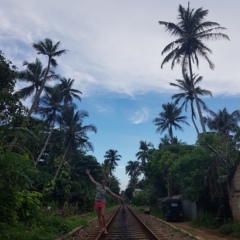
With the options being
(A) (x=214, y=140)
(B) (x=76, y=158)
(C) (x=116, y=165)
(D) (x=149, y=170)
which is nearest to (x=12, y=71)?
(A) (x=214, y=140)

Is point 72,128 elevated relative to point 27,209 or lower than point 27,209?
elevated

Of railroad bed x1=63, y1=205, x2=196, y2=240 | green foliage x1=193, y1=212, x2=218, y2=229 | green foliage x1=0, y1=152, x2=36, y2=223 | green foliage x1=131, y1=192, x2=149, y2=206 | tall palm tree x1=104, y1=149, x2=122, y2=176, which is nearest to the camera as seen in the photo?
green foliage x1=0, y1=152, x2=36, y2=223

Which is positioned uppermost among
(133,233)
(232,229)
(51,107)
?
(51,107)

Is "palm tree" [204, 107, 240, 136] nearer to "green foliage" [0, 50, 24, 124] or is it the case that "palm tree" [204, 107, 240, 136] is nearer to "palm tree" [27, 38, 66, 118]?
"palm tree" [27, 38, 66, 118]

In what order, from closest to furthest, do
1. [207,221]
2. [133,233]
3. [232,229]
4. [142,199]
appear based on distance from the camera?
1. [133,233]
2. [232,229]
3. [207,221]
4. [142,199]

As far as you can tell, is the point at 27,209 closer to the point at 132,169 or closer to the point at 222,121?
the point at 222,121

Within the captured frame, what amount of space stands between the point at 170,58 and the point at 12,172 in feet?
79.6

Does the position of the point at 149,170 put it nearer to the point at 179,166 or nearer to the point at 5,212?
the point at 179,166

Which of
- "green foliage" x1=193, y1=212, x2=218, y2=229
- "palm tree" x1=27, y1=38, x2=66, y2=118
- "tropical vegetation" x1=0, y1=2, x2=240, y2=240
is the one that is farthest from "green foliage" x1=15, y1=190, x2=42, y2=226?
"palm tree" x1=27, y1=38, x2=66, y2=118

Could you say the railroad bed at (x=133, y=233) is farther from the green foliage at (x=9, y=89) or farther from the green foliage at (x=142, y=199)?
the green foliage at (x=142, y=199)

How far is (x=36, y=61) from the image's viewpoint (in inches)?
1459

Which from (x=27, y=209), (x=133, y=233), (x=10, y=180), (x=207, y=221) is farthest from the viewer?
(x=207, y=221)

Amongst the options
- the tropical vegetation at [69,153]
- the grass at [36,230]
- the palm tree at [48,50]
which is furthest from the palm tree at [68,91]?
the grass at [36,230]

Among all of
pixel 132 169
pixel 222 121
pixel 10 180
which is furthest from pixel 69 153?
pixel 132 169
